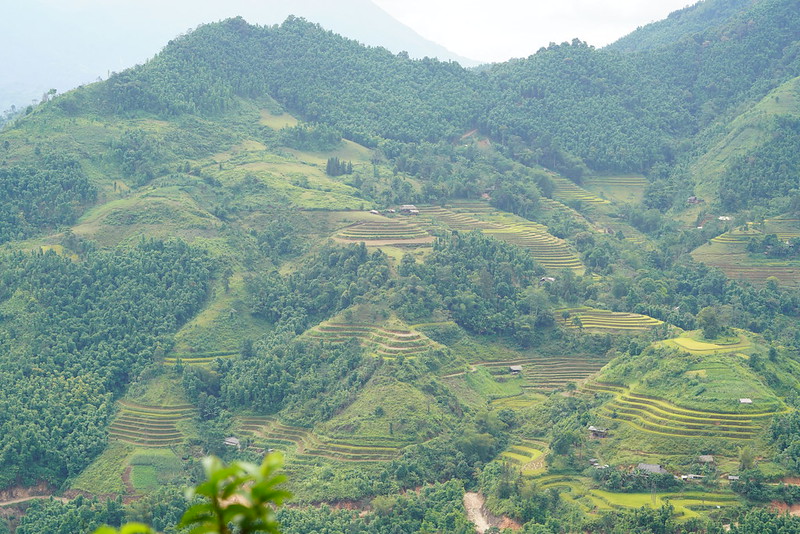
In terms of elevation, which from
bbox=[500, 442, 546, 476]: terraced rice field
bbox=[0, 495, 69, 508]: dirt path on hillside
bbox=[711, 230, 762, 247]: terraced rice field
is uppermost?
bbox=[711, 230, 762, 247]: terraced rice field

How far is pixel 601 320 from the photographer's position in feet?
159

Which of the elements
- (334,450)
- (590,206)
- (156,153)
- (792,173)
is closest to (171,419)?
(334,450)

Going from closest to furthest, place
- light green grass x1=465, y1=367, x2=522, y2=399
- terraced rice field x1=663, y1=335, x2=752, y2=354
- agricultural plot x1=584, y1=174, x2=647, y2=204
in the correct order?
terraced rice field x1=663, y1=335, x2=752, y2=354 → light green grass x1=465, y1=367, x2=522, y2=399 → agricultural plot x1=584, y1=174, x2=647, y2=204

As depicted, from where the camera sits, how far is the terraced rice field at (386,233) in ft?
170

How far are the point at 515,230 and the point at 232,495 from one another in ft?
176

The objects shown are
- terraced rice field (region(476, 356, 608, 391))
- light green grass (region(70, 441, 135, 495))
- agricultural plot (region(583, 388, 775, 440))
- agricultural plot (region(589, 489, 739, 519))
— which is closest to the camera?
agricultural plot (region(589, 489, 739, 519))

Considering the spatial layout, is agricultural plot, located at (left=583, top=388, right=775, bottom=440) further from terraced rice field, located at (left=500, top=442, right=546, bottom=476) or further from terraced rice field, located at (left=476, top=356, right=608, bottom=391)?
terraced rice field, located at (left=476, top=356, right=608, bottom=391)

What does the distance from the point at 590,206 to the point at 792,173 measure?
516 inches

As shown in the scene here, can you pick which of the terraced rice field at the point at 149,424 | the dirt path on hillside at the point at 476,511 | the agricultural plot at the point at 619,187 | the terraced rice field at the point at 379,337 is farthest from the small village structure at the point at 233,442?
the agricultural plot at the point at 619,187

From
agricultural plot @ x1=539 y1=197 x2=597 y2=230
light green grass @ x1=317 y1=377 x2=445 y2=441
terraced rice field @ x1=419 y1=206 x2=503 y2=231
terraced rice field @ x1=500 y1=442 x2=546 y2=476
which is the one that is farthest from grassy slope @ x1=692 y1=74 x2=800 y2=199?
light green grass @ x1=317 y1=377 x2=445 y2=441

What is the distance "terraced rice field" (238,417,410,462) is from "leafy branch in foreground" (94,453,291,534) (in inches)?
1302

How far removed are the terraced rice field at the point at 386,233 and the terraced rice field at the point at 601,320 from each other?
8574 millimetres

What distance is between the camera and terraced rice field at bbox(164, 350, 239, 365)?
4375 cm

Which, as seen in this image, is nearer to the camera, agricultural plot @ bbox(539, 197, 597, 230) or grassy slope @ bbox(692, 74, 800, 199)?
agricultural plot @ bbox(539, 197, 597, 230)
